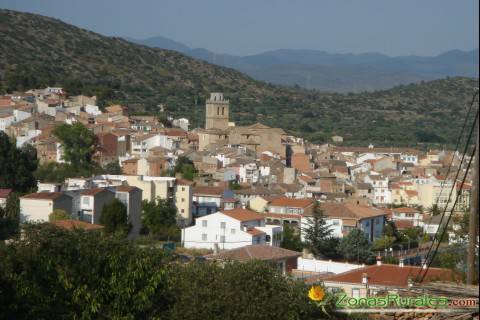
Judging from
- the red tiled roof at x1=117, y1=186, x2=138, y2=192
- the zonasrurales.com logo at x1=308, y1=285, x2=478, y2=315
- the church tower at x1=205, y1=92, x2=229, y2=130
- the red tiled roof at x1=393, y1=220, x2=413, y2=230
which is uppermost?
the church tower at x1=205, y1=92, x2=229, y2=130

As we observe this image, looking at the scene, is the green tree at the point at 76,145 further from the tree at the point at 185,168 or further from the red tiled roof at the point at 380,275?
the red tiled roof at the point at 380,275

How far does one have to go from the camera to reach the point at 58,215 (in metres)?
29.2

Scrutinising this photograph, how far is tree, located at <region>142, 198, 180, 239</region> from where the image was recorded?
31922 millimetres

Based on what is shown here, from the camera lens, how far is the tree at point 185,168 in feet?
139

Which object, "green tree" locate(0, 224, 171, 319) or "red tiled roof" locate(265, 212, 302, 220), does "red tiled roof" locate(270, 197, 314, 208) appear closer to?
"red tiled roof" locate(265, 212, 302, 220)

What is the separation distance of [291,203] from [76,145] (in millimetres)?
11216

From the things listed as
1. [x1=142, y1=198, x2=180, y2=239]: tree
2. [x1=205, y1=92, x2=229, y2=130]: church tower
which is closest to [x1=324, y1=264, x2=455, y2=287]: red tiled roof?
[x1=142, y1=198, x2=180, y2=239]: tree

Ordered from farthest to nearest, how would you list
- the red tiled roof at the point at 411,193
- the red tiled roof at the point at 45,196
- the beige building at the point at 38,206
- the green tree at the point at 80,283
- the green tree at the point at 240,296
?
the red tiled roof at the point at 411,193, the red tiled roof at the point at 45,196, the beige building at the point at 38,206, the green tree at the point at 240,296, the green tree at the point at 80,283

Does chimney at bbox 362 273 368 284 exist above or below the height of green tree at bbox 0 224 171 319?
below

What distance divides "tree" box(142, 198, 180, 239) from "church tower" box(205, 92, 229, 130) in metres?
28.6

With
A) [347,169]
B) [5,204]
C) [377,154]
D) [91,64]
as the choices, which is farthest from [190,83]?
[5,204]

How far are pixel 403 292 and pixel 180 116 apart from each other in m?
64.2

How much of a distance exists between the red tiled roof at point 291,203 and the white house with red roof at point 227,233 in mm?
4870

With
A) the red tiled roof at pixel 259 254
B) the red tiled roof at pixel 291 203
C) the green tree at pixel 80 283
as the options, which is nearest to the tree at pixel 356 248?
the red tiled roof at pixel 259 254
